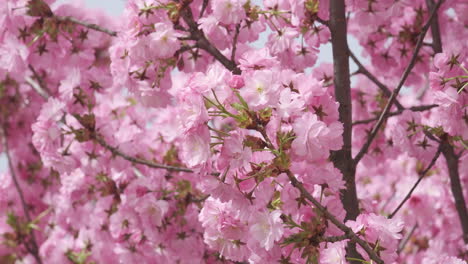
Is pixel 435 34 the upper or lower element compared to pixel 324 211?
upper

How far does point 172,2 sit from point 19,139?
10.5 ft

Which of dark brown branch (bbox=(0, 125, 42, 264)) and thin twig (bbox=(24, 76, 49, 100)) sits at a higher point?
thin twig (bbox=(24, 76, 49, 100))

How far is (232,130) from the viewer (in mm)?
1737

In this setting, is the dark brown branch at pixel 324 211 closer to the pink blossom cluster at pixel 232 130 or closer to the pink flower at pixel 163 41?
the pink blossom cluster at pixel 232 130

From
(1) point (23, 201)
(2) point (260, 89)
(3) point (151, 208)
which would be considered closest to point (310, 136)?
(2) point (260, 89)

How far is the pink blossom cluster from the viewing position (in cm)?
164

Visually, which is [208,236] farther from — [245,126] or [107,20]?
[107,20]

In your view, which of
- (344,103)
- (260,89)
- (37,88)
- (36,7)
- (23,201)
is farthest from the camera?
(23,201)

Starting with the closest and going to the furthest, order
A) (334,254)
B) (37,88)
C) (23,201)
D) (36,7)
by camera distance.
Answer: (334,254), (36,7), (37,88), (23,201)

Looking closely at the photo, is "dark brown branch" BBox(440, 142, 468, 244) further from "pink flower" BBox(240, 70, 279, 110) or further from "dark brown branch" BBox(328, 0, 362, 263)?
"pink flower" BBox(240, 70, 279, 110)

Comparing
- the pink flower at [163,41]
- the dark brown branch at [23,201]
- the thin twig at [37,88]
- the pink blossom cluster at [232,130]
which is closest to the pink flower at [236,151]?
the pink blossom cluster at [232,130]

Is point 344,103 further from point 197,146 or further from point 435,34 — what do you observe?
point 435,34

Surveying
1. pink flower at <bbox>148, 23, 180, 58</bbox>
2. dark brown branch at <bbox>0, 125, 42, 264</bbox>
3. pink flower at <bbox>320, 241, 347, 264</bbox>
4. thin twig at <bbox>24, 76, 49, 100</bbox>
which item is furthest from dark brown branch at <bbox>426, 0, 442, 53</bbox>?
dark brown branch at <bbox>0, 125, 42, 264</bbox>

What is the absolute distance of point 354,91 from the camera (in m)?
3.45
